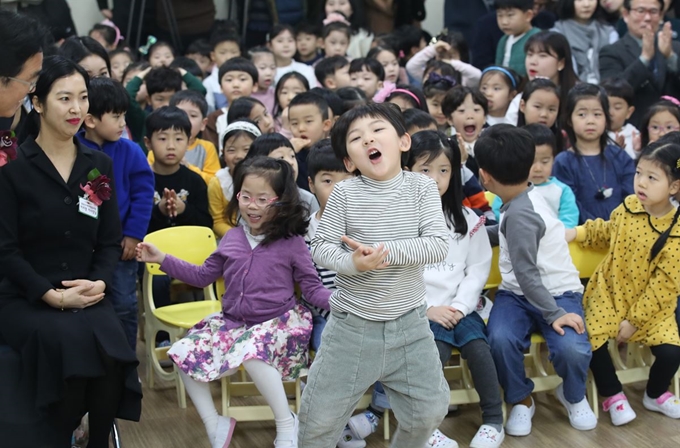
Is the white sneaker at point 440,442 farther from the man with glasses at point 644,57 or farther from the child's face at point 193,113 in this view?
the man with glasses at point 644,57

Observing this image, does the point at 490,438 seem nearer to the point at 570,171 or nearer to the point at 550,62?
the point at 570,171

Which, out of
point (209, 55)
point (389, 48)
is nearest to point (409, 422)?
point (389, 48)

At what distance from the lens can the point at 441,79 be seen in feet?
16.9

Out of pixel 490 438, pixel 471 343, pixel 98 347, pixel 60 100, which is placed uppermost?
pixel 60 100

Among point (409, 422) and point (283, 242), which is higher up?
point (283, 242)

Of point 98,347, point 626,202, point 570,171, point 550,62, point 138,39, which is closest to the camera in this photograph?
point 98,347

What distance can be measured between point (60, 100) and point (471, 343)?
1.62 meters

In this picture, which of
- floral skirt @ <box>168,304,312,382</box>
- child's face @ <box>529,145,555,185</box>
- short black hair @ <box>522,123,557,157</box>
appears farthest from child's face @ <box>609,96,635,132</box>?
floral skirt @ <box>168,304,312,382</box>

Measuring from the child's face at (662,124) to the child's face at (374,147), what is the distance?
7.95 feet

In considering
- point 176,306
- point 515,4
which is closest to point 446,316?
point 176,306

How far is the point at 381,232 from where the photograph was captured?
236 cm

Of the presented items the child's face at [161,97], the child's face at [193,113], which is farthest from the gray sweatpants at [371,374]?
the child's face at [161,97]

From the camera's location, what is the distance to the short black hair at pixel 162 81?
498cm

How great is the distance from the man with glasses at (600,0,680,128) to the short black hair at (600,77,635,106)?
0.42m
